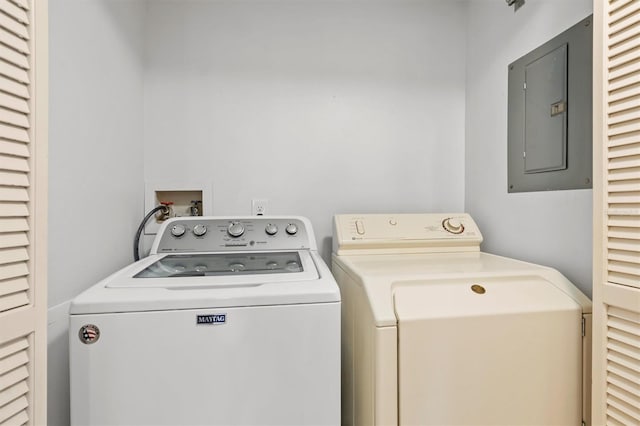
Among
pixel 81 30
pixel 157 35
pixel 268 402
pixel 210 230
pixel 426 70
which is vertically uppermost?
pixel 157 35

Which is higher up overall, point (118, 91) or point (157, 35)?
point (157, 35)

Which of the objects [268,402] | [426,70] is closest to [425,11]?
[426,70]

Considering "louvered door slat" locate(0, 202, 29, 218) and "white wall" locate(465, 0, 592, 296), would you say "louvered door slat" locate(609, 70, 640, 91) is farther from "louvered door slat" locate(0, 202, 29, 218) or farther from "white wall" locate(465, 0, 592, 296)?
"louvered door slat" locate(0, 202, 29, 218)

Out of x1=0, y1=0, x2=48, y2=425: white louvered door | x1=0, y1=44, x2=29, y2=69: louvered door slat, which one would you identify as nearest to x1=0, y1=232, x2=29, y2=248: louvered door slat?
x1=0, y1=0, x2=48, y2=425: white louvered door

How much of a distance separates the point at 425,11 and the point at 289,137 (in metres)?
1.07

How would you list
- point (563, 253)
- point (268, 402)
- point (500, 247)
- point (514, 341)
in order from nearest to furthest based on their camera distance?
point (268, 402), point (514, 341), point (563, 253), point (500, 247)

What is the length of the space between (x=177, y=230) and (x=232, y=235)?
259 millimetres

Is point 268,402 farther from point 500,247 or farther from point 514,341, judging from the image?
point 500,247

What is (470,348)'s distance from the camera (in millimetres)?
1032

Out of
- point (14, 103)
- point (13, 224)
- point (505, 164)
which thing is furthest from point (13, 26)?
point (505, 164)

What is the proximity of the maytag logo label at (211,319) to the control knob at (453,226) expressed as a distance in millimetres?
1193

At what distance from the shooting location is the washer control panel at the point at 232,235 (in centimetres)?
153

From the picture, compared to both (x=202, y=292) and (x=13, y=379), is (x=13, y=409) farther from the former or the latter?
(x=202, y=292)

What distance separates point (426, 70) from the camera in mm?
1960
